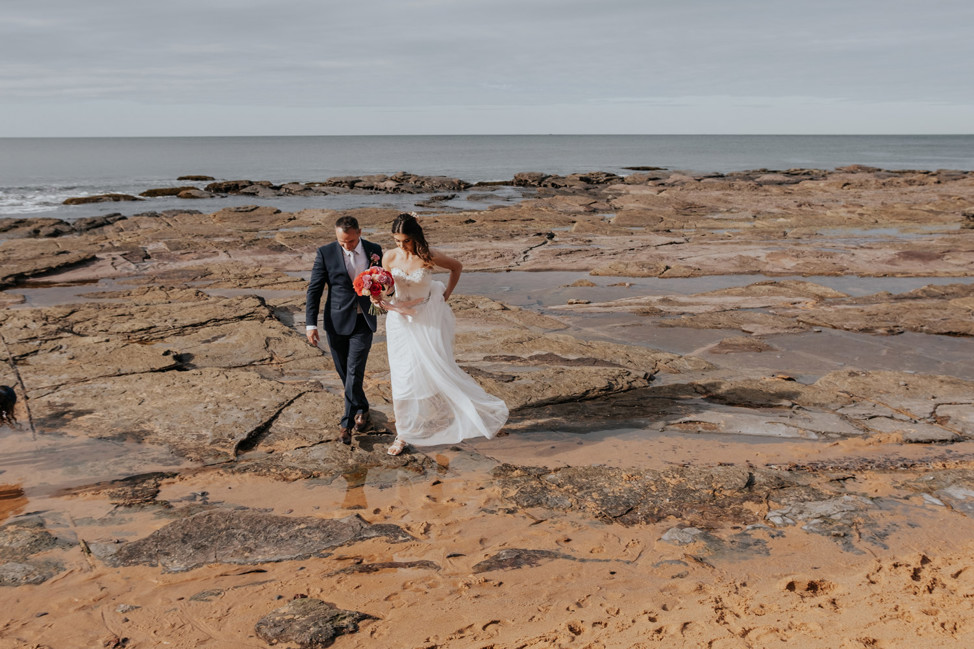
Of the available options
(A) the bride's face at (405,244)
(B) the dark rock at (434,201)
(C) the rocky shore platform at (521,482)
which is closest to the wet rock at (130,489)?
(C) the rocky shore platform at (521,482)

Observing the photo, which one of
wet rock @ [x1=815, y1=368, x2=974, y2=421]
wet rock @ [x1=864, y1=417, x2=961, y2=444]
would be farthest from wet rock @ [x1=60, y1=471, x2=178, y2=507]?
wet rock @ [x1=815, y1=368, x2=974, y2=421]

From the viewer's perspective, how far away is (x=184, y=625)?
138 inches

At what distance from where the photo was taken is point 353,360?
5926 mm

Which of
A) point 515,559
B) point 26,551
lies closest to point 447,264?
point 515,559

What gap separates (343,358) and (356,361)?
225 millimetres

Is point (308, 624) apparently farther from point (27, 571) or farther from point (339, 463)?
point (339, 463)

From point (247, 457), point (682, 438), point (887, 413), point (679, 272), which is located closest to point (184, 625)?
point (247, 457)

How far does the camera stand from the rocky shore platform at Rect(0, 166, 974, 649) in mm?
3531

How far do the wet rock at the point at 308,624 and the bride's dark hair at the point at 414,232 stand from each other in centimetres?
266

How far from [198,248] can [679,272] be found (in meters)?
12.3

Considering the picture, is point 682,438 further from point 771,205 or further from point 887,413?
point 771,205

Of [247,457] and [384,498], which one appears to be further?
[247,457]

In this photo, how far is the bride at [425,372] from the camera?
5.63 meters

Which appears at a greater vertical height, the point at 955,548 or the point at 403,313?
the point at 403,313
